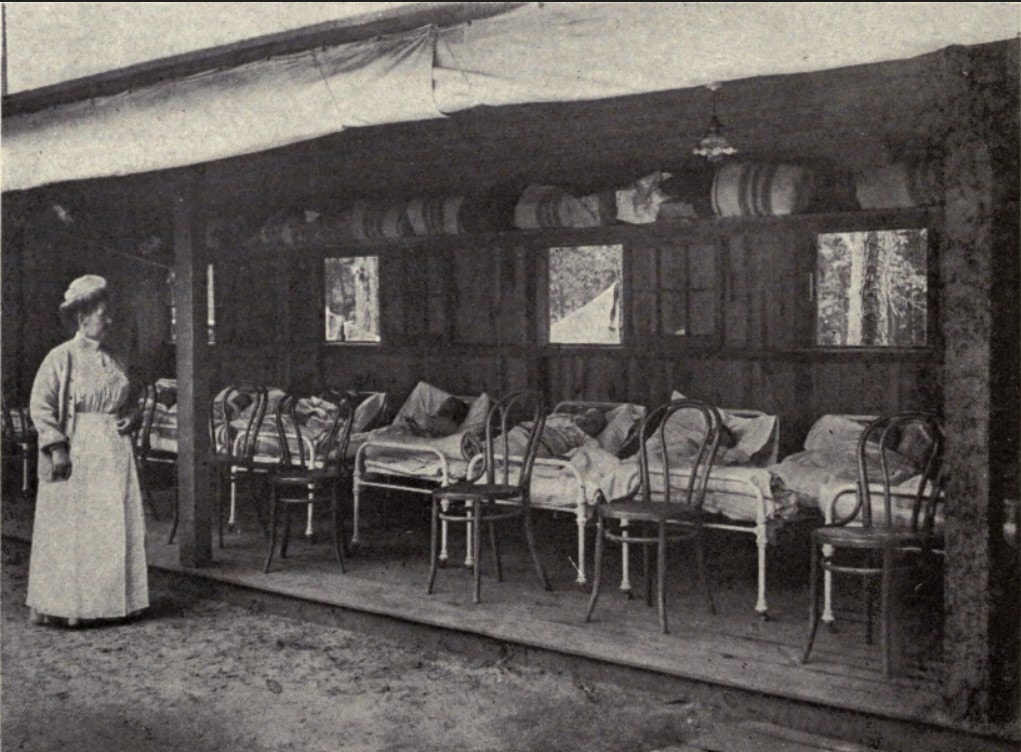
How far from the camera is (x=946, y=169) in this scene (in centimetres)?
378

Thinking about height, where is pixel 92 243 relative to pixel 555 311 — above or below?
above

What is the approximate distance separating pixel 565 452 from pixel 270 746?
10.1 ft

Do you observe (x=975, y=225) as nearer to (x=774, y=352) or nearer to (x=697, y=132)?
(x=697, y=132)

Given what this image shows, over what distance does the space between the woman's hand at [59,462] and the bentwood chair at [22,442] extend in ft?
14.2

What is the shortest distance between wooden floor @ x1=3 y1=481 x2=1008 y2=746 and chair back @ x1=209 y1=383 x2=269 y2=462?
2.17ft

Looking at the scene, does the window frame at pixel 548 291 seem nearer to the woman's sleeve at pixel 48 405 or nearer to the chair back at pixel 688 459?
the chair back at pixel 688 459

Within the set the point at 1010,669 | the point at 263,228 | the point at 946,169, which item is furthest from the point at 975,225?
the point at 263,228

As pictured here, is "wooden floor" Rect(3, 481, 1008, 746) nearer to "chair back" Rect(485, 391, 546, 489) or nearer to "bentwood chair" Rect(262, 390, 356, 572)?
"bentwood chair" Rect(262, 390, 356, 572)

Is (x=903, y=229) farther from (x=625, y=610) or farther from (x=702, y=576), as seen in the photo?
(x=625, y=610)

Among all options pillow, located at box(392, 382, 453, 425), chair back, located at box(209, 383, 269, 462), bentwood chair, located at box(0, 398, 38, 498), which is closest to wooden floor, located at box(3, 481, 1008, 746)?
chair back, located at box(209, 383, 269, 462)

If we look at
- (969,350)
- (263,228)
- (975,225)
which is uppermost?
(263,228)

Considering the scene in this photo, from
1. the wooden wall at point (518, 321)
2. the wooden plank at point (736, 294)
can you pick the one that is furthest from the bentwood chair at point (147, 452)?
the wooden plank at point (736, 294)

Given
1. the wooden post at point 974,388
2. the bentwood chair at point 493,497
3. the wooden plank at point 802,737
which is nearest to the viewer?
the wooden post at point 974,388

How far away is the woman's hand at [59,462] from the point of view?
5.53m
